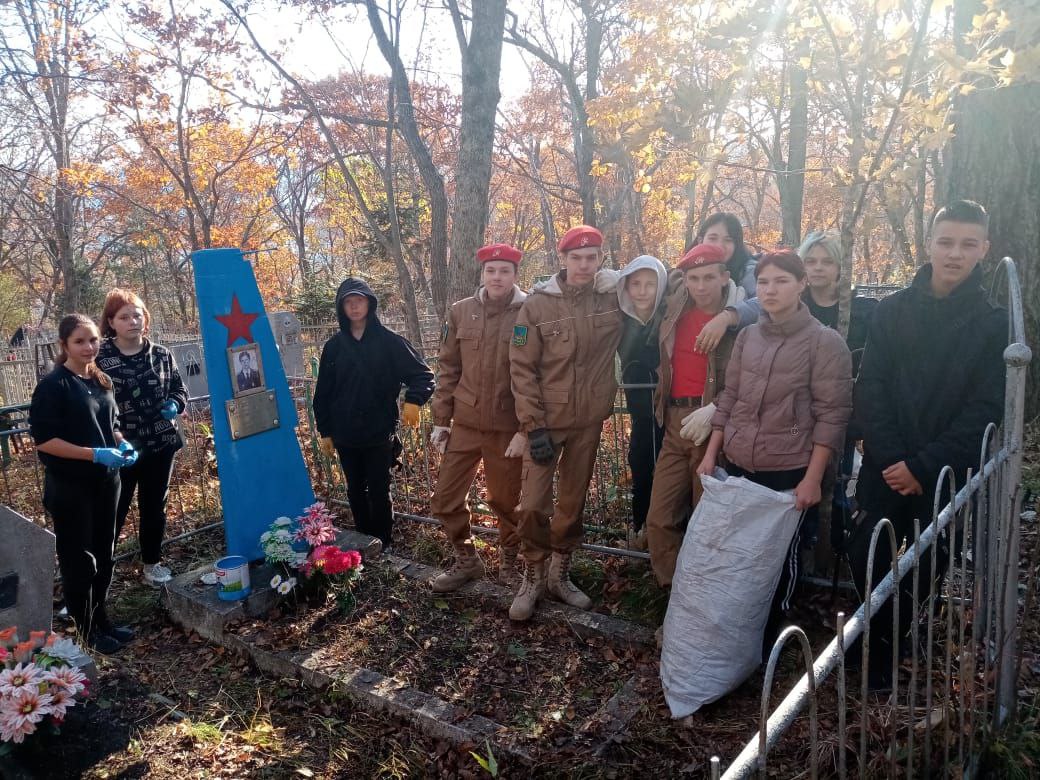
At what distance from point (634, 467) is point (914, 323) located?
1.80 meters

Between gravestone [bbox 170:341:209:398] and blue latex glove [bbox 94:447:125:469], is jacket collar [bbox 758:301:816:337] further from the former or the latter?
gravestone [bbox 170:341:209:398]

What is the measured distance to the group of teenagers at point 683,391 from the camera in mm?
2805

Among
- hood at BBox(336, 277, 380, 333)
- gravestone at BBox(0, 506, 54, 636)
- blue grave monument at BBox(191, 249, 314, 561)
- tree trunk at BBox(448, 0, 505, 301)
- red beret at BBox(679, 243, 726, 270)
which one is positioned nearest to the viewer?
gravestone at BBox(0, 506, 54, 636)

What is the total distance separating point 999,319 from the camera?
8.75 ft

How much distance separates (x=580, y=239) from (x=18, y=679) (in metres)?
3.12

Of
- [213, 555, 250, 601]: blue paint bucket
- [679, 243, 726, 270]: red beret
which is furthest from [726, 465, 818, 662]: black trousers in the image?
[213, 555, 250, 601]: blue paint bucket

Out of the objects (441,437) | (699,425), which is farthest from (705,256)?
(441,437)

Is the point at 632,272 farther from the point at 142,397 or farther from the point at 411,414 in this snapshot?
the point at 142,397

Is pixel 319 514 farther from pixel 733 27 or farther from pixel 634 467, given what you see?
pixel 733 27

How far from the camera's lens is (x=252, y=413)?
14.9 feet

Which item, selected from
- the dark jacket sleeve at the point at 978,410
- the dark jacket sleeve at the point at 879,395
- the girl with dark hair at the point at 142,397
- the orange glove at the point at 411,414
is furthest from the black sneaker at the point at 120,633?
the dark jacket sleeve at the point at 978,410

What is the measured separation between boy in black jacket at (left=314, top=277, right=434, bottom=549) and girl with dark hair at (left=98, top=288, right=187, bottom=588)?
3.06ft

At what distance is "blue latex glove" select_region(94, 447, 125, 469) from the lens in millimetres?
3586

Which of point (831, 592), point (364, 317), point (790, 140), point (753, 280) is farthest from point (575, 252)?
point (790, 140)
